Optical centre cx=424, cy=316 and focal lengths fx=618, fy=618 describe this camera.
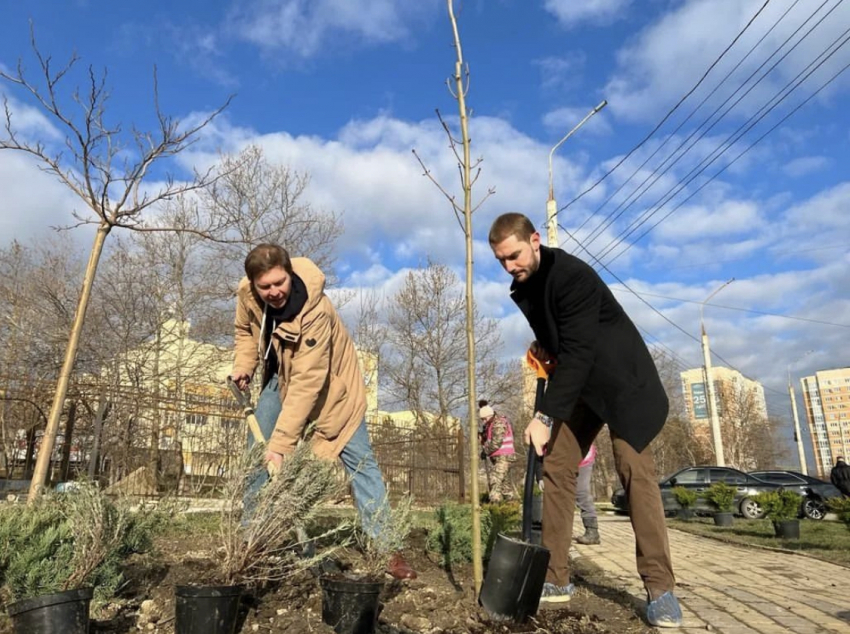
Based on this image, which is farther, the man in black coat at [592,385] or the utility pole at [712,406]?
the utility pole at [712,406]

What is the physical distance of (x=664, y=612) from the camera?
2.76 metres

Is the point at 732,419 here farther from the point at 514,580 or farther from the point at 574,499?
the point at 514,580

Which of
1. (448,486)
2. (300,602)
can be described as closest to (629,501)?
(300,602)

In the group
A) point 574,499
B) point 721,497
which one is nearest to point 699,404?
point 721,497

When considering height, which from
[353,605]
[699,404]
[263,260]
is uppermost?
[699,404]

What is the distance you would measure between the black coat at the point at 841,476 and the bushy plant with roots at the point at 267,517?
17659 mm

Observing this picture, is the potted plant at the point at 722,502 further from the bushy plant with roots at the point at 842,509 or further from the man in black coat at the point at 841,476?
the man in black coat at the point at 841,476

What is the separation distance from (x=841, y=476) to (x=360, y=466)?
58.4 feet

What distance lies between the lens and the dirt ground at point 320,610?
2.43 metres

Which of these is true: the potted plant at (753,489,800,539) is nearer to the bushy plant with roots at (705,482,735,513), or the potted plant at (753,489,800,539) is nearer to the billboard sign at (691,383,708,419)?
the bushy plant with roots at (705,482,735,513)

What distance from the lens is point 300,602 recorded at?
2.64 m

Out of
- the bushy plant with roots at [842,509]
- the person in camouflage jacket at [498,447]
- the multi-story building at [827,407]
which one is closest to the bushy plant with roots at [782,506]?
the bushy plant with roots at [842,509]

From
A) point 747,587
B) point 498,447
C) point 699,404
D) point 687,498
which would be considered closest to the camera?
point 747,587

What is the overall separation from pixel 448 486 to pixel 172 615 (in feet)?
33.3
